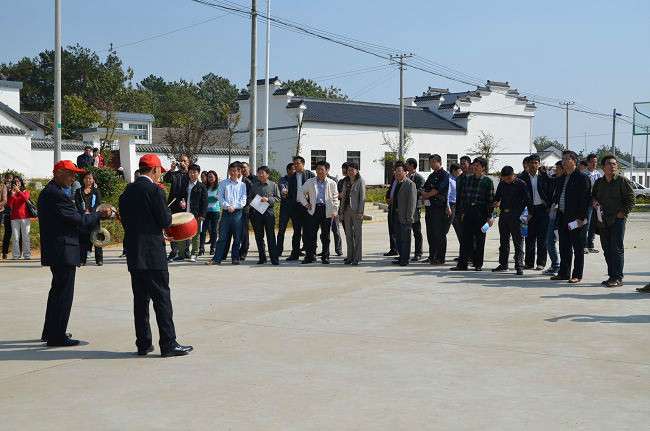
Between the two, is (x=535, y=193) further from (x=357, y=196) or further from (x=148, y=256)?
(x=148, y=256)

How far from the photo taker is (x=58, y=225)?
6719 millimetres

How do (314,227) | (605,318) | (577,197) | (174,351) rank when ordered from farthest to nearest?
(314,227) < (577,197) < (605,318) < (174,351)

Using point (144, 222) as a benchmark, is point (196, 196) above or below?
above

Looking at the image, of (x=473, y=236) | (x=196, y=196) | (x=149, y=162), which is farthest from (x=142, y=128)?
(x=149, y=162)

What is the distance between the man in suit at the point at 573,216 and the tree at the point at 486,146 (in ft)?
156

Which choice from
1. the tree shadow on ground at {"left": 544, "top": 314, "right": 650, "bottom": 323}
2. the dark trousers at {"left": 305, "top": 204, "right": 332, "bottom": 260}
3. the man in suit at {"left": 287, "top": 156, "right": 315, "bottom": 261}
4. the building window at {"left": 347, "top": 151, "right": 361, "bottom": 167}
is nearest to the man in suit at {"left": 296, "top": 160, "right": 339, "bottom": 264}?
the dark trousers at {"left": 305, "top": 204, "right": 332, "bottom": 260}

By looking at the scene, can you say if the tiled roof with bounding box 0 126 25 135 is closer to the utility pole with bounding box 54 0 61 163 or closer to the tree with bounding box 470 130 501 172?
the utility pole with bounding box 54 0 61 163

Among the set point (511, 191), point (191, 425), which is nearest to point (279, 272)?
point (511, 191)

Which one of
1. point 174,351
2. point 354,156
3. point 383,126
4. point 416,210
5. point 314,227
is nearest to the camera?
point 174,351

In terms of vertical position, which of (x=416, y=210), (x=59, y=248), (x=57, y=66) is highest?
(x=57, y=66)

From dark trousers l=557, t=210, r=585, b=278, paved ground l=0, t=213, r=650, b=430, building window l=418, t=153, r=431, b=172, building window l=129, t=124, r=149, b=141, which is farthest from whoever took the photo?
A: building window l=418, t=153, r=431, b=172

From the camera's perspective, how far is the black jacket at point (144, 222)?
6.23 meters

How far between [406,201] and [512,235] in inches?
79.7

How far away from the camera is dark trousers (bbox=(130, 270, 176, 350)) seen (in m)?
6.21
